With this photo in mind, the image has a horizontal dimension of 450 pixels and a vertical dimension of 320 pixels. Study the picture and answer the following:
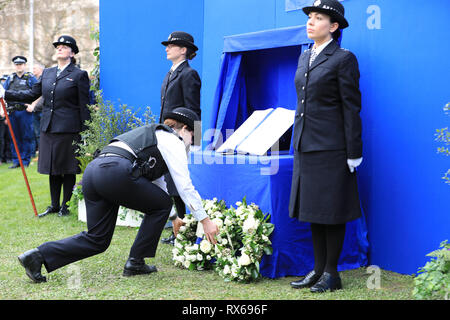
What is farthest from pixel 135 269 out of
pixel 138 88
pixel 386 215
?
pixel 138 88

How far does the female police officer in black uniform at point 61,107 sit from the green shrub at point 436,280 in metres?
4.08

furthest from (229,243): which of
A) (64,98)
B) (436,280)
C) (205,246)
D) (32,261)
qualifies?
(64,98)

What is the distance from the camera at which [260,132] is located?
4344 millimetres

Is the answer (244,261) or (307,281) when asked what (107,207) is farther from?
(307,281)

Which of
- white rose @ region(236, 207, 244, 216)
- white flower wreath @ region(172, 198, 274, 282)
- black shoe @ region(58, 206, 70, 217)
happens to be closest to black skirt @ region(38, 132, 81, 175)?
black shoe @ region(58, 206, 70, 217)

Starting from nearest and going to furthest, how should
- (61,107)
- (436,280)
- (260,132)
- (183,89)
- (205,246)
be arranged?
(436,280)
(205,246)
(260,132)
(183,89)
(61,107)

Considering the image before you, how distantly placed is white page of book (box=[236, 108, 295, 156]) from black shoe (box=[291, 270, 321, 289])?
0.94m

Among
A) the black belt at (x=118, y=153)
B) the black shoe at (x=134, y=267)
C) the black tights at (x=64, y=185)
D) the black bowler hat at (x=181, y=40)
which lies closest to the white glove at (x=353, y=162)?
the black belt at (x=118, y=153)

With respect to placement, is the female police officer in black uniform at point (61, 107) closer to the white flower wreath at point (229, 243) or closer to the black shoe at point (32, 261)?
the white flower wreath at point (229, 243)

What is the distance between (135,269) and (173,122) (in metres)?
1.04

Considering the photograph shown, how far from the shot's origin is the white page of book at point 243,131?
4.38 m

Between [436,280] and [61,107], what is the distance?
4.32 metres

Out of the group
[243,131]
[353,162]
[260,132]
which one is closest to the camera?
[353,162]

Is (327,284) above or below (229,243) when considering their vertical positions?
below
